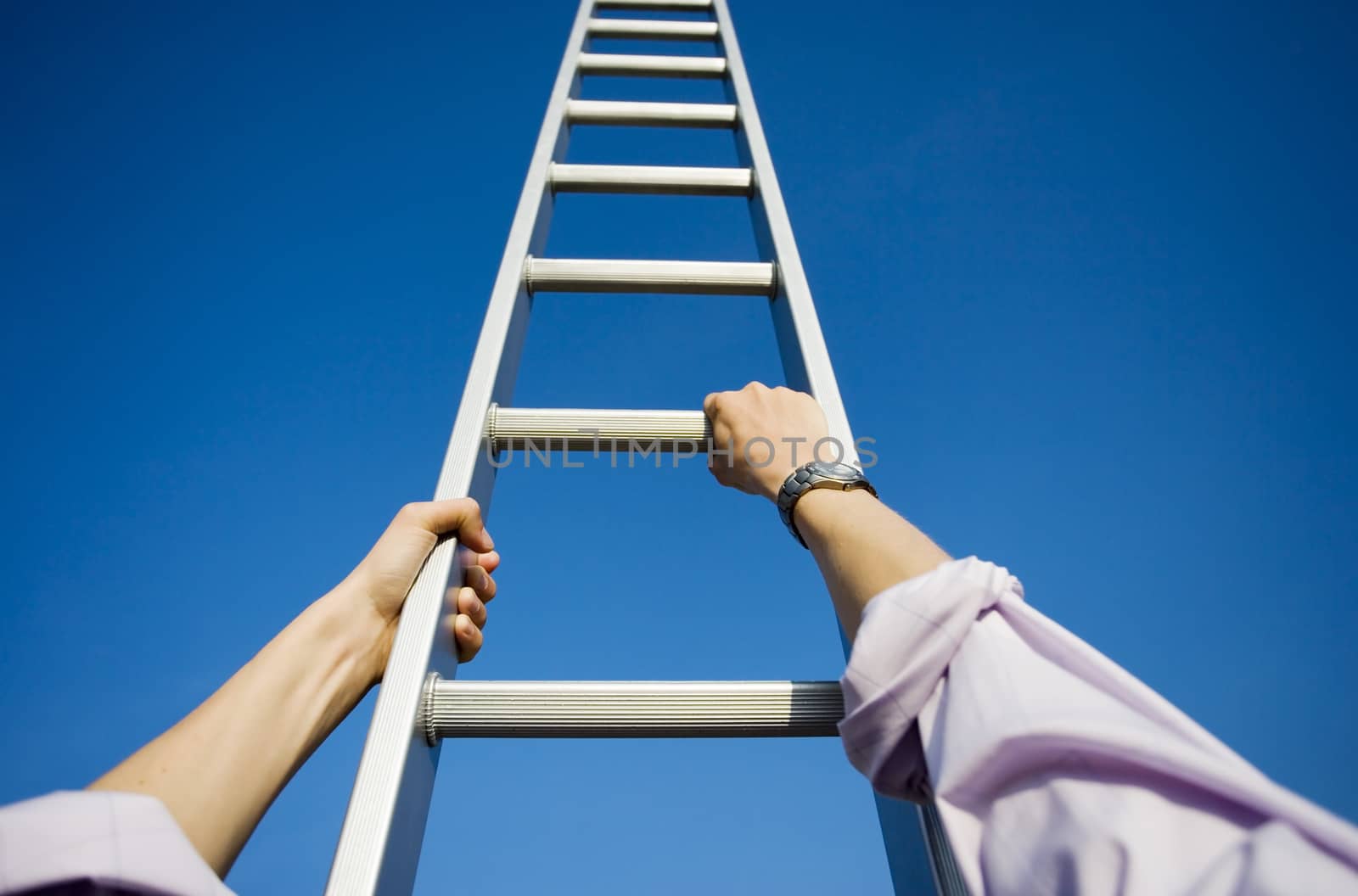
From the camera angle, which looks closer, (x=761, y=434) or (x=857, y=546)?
(x=857, y=546)

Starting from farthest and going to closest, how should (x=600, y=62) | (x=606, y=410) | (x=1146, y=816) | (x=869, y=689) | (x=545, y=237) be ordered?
1. (x=600, y=62)
2. (x=545, y=237)
3. (x=606, y=410)
4. (x=869, y=689)
5. (x=1146, y=816)

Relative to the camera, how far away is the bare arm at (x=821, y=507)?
0.74 meters

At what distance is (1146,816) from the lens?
0.44 m

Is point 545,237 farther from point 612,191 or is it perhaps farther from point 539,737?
point 539,737

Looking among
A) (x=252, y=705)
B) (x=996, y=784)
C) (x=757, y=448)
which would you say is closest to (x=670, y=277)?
(x=757, y=448)

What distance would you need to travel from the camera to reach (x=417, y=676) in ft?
3.16

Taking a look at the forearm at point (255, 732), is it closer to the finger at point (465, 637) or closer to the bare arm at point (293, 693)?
the bare arm at point (293, 693)

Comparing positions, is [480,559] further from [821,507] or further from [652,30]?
[652,30]

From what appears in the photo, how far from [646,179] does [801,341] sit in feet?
2.43

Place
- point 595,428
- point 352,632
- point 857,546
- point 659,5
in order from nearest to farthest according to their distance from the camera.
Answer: point 857,546 → point 352,632 → point 595,428 → point 659,5

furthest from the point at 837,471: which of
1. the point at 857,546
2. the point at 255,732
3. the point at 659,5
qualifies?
the point at 659,5

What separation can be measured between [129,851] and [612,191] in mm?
1798

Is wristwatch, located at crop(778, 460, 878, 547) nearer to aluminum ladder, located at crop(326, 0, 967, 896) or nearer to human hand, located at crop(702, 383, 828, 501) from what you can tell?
human hand, located at crop(702, 383, 828, 501)

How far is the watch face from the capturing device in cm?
97
